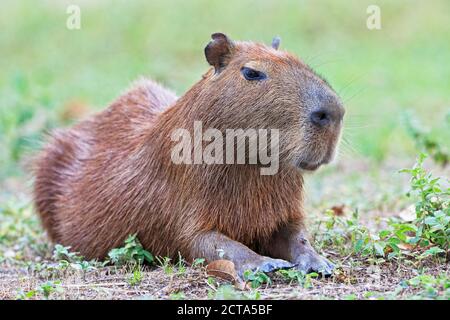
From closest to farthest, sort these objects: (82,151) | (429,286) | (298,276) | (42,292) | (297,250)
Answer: (429,286) < (42,292) < (298,276) < (297,250) < (82,151)

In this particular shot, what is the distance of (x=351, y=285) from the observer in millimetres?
4516

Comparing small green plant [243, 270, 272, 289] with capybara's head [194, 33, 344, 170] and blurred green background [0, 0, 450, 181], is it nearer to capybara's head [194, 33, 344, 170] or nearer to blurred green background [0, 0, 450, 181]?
capybara's head [194, 33, 344, 170]

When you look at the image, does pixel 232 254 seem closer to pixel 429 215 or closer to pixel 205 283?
pixel 205 283

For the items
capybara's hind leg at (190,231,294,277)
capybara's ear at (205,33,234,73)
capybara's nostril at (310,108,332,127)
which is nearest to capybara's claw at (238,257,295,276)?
capybara's hind leg at (190,231,294,277)

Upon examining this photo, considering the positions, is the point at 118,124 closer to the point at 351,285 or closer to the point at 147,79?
the point at 147,79

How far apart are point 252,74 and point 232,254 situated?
103 centimetres

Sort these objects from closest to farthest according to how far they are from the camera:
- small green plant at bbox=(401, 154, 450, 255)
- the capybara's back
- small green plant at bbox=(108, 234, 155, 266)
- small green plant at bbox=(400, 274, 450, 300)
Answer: small green plant at bbox=(400, 274, 450, 300) < small green plant at bbox=(401, 154, 450, 255) < small green plant at bbox=(108, 234, 155, 266) < the capybara's back

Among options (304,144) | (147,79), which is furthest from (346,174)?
(304,144)

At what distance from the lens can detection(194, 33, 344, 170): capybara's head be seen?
467 cm

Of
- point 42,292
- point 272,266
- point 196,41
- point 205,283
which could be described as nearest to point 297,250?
point 272,266

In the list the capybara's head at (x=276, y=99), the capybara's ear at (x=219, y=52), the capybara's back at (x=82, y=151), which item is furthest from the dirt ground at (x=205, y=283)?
the capybara's ear at (x=219, y=52)

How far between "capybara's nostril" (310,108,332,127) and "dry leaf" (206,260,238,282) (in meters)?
0.90

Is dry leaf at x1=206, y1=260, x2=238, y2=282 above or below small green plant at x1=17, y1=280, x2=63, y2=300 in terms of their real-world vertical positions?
above

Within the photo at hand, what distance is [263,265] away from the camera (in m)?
4.61
